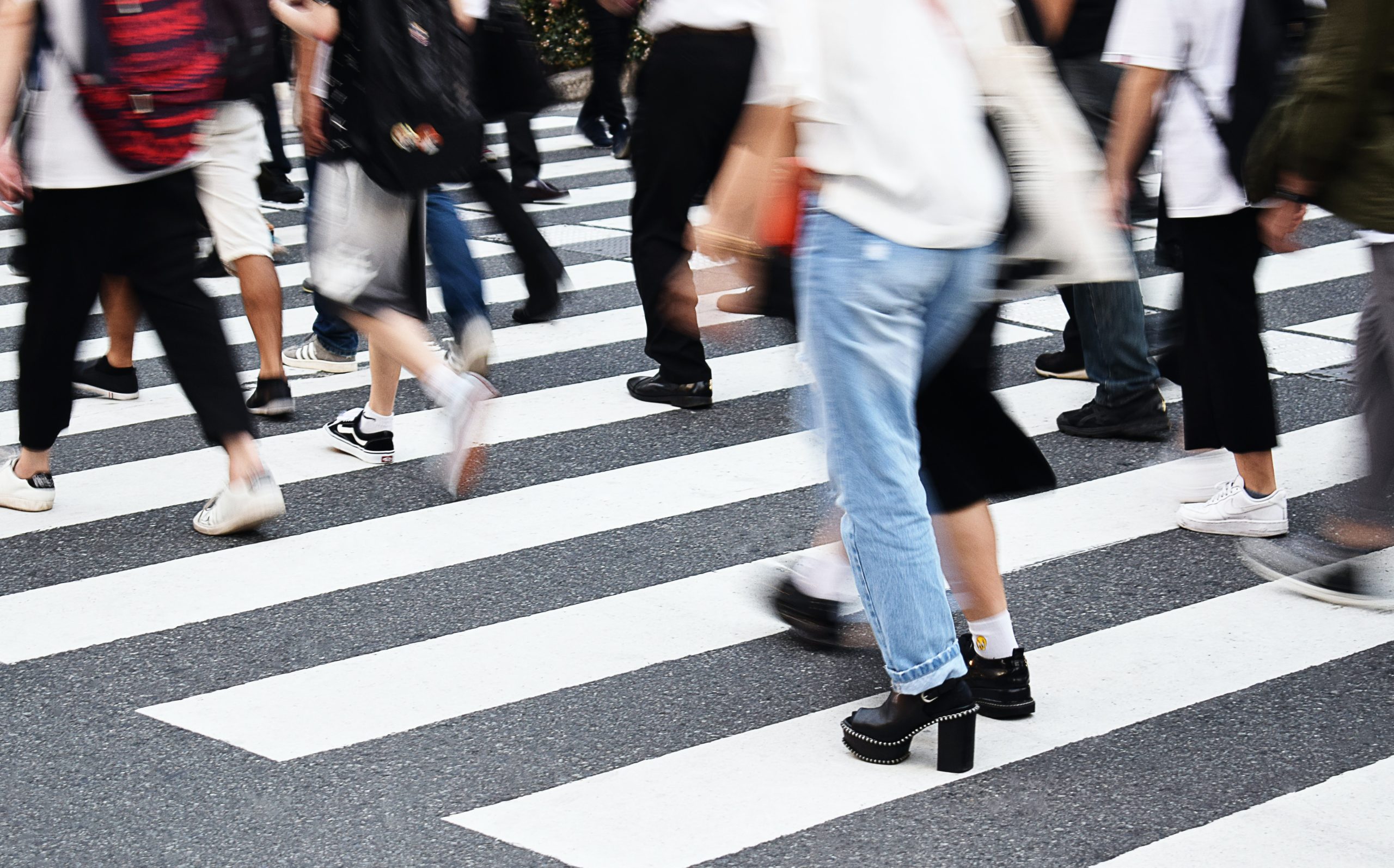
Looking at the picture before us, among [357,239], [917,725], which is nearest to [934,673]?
[917,725]

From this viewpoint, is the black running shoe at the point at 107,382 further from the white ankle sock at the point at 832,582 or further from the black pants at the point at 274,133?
the white ankle sock at the point at 832,582

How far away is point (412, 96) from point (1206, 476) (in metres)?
2.48

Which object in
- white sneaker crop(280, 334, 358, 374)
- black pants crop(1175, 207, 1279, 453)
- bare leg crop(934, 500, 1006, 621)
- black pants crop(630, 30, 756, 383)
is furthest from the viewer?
white sneaker crop(280, 334, 358, 374)

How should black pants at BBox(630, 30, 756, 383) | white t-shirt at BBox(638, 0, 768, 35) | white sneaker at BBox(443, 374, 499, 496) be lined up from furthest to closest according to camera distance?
black pants at BBox(630, 30, 756, 383) → white t-shirt at BBox(638, 0, 768, 35) → white sneaker at BBox(443, 374, 499, 496)

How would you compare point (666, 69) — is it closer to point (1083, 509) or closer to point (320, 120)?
point (320, 120)

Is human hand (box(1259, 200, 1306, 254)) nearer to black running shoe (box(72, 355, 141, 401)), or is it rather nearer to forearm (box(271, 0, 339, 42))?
forearm (box(271, 0, 339, 42))

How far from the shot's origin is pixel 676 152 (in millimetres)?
5773

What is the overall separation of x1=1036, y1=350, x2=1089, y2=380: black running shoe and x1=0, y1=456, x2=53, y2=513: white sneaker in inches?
136

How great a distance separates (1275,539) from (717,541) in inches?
58.2

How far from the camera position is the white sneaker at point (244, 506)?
4840mm

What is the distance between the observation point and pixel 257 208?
5.88m

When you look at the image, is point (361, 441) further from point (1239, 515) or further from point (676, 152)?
point (1239, 515)

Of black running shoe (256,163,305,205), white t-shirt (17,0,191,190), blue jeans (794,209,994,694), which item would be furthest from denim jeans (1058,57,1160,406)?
black running shoe (256,163,305,205)

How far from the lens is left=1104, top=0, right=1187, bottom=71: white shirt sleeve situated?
4.45 meters
